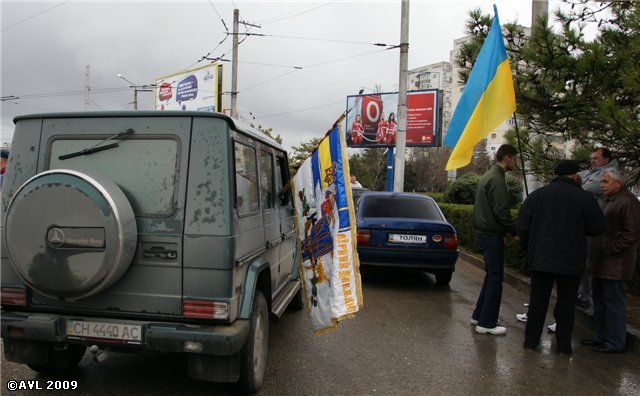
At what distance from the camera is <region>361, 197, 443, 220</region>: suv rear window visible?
7.37m

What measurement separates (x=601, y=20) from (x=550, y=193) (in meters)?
2.20

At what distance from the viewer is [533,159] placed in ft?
19.0

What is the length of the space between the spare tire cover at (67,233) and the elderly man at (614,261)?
4446mm

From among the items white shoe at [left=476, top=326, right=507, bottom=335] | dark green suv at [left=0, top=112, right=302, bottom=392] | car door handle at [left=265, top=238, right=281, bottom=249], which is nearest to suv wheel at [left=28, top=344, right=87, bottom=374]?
dark green suv at [left=0, top=112, right=302, bottom=392]

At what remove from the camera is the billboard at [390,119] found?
78.0ft

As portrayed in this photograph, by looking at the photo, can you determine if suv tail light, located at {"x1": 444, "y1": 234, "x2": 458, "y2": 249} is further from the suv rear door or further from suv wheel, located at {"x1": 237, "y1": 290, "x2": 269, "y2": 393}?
the suv rear door

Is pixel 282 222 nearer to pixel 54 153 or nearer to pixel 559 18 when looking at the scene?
pixel 54 153

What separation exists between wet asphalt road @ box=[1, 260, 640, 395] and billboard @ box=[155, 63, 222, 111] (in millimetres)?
20699

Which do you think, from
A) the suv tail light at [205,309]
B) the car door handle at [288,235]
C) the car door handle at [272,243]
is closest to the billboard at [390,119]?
the car door handle at [288,235]

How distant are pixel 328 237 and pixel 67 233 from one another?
6.11 feet

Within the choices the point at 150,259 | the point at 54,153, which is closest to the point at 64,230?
the point at 150,259

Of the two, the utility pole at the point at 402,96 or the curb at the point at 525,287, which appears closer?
the curb at the point at 525,287

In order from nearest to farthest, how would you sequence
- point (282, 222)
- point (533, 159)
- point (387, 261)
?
point (282, 222) → point (533, 159) → point (387, 261)

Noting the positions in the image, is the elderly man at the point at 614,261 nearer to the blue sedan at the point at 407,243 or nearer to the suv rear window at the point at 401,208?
the blue sedan at the point at 407,243
